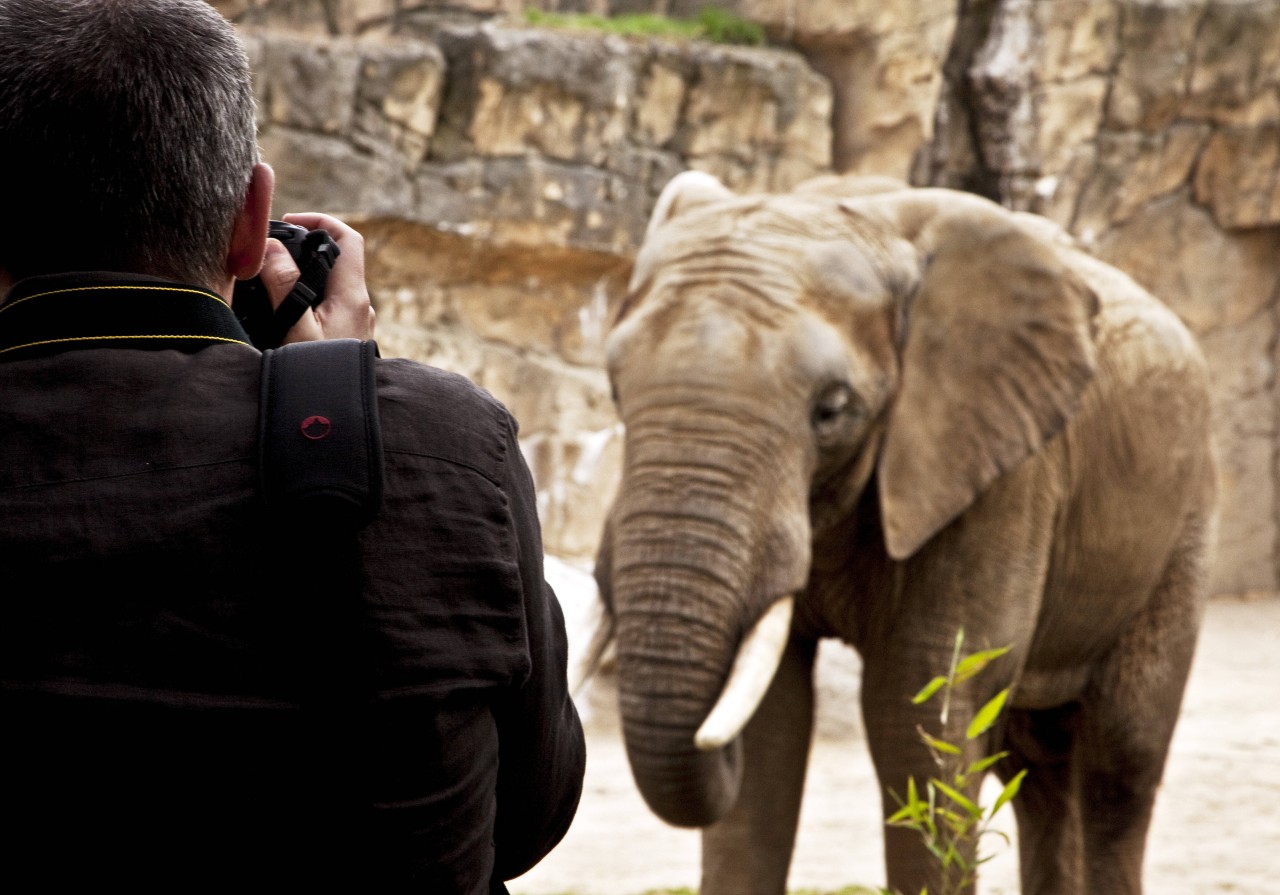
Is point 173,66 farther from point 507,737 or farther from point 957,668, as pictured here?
point 957,668

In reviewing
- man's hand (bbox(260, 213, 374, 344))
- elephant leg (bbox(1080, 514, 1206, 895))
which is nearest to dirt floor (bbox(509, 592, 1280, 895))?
elephant leg (bbox(1080, 514, 1206, 895))

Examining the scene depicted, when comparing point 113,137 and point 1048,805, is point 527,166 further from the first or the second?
point 113,137

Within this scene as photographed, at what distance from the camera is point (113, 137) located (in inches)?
41.9

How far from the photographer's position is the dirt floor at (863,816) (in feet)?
19.1

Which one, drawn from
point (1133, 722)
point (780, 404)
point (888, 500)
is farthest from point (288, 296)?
point (1133, 722)

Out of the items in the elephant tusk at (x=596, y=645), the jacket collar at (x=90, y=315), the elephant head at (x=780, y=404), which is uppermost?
the jacket collar at (x=90, y=315)

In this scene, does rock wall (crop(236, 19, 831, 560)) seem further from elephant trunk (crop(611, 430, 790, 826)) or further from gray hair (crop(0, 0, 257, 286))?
gray hair (crop(0, 0, 257, 286))

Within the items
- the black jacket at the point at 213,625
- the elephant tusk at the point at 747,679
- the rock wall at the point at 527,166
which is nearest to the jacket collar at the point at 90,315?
the black jacket at the point at 213,625

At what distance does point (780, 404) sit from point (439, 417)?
226 centimetres

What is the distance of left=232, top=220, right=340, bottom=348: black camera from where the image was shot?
1.28m

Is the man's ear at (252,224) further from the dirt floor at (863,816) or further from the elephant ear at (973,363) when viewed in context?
the dirt floor at (863,816)

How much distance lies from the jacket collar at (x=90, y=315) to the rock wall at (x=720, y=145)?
8.97 metres


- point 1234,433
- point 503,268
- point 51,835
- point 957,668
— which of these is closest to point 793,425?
point 957,668

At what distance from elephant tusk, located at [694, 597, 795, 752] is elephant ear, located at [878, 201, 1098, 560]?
40 cm
